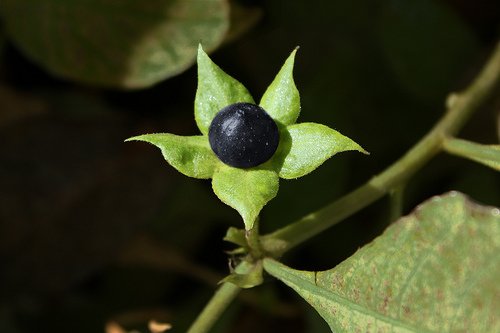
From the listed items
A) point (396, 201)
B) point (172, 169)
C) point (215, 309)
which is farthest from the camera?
point (172, 169)

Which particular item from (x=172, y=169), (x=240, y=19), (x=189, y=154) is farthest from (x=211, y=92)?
(x=172, y=169)

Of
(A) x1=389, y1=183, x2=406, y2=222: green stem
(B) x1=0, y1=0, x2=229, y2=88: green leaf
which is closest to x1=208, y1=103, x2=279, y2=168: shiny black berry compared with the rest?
(A) x1=389, y1=183, x2=406, y2=222: green stem

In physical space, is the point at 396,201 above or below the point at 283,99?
below

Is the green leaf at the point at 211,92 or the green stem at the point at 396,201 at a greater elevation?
the green leaf at the point at 211,92

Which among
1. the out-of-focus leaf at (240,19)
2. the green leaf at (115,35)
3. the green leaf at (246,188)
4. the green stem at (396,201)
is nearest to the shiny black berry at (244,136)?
the green leaf at (246,188)

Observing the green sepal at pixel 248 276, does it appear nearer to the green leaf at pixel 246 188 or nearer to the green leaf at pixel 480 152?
the green leaf at pixel 246 188

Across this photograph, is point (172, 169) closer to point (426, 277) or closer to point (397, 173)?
point (397, 173)
